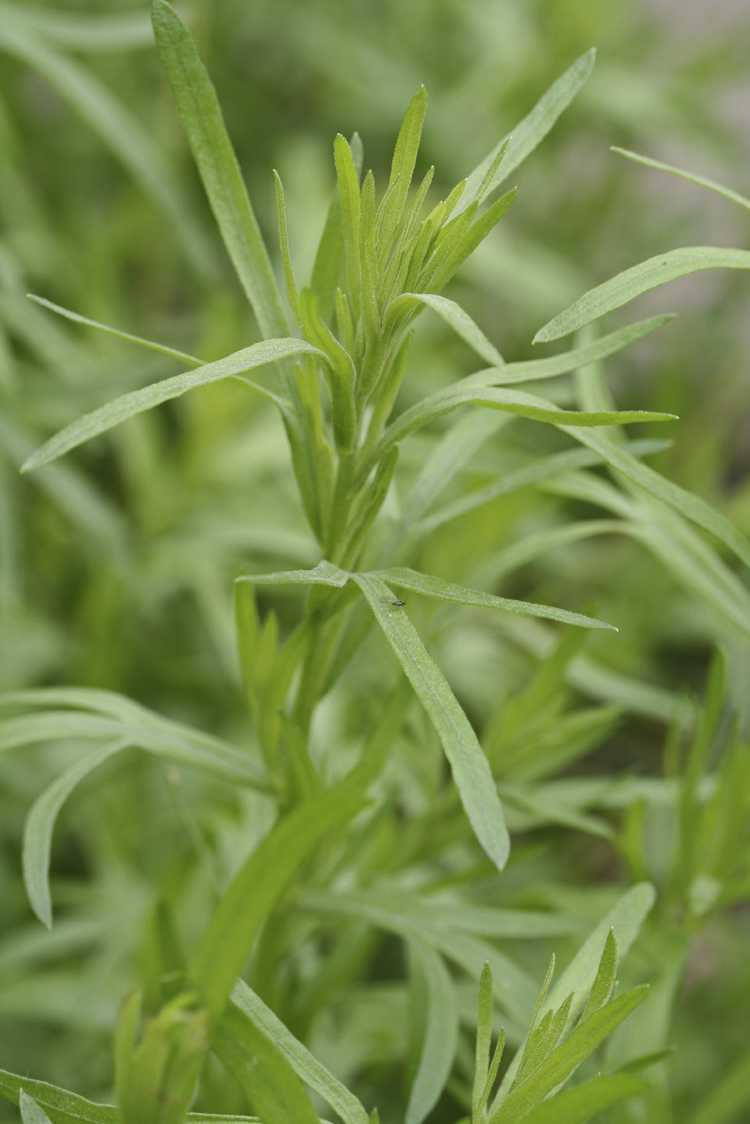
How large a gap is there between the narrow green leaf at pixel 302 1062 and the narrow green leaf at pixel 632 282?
0.23 meters

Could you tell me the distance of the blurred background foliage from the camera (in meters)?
0.82

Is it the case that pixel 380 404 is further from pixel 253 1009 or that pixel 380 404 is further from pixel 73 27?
pixel 73 27

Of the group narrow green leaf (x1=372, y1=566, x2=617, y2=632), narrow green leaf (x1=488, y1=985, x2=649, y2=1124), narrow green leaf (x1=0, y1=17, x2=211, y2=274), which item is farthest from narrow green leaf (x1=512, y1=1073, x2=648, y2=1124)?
narrow green leaf (x1=0, y1=17, x2=211, y2=274)

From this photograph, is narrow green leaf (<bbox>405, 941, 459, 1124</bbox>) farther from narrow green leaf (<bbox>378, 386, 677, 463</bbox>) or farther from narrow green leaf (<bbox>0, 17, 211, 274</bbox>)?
narrow green leaf (<bbox>0, 17, 211, 274</bbox>)

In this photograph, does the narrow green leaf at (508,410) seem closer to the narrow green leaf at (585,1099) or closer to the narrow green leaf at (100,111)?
the narrow green leaf at (585,1099)

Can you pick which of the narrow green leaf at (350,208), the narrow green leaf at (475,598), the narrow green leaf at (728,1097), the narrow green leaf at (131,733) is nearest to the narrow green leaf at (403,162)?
the narrow green leaf at (350,208)

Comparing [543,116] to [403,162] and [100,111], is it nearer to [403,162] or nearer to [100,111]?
[403,162]

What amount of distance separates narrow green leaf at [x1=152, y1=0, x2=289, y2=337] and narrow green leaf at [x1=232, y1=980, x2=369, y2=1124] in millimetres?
247

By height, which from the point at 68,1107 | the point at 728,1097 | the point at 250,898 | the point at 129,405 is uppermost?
the point at 129,405

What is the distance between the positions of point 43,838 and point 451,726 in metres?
0.17

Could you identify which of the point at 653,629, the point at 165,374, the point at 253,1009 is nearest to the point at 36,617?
the point at 165,374

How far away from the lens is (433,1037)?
53cm

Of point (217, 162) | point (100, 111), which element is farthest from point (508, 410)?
point (100, 111)

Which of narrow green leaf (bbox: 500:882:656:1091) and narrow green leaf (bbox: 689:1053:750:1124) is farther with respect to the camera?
narrow green leaf (bbox: 689:1053:750:1124)
